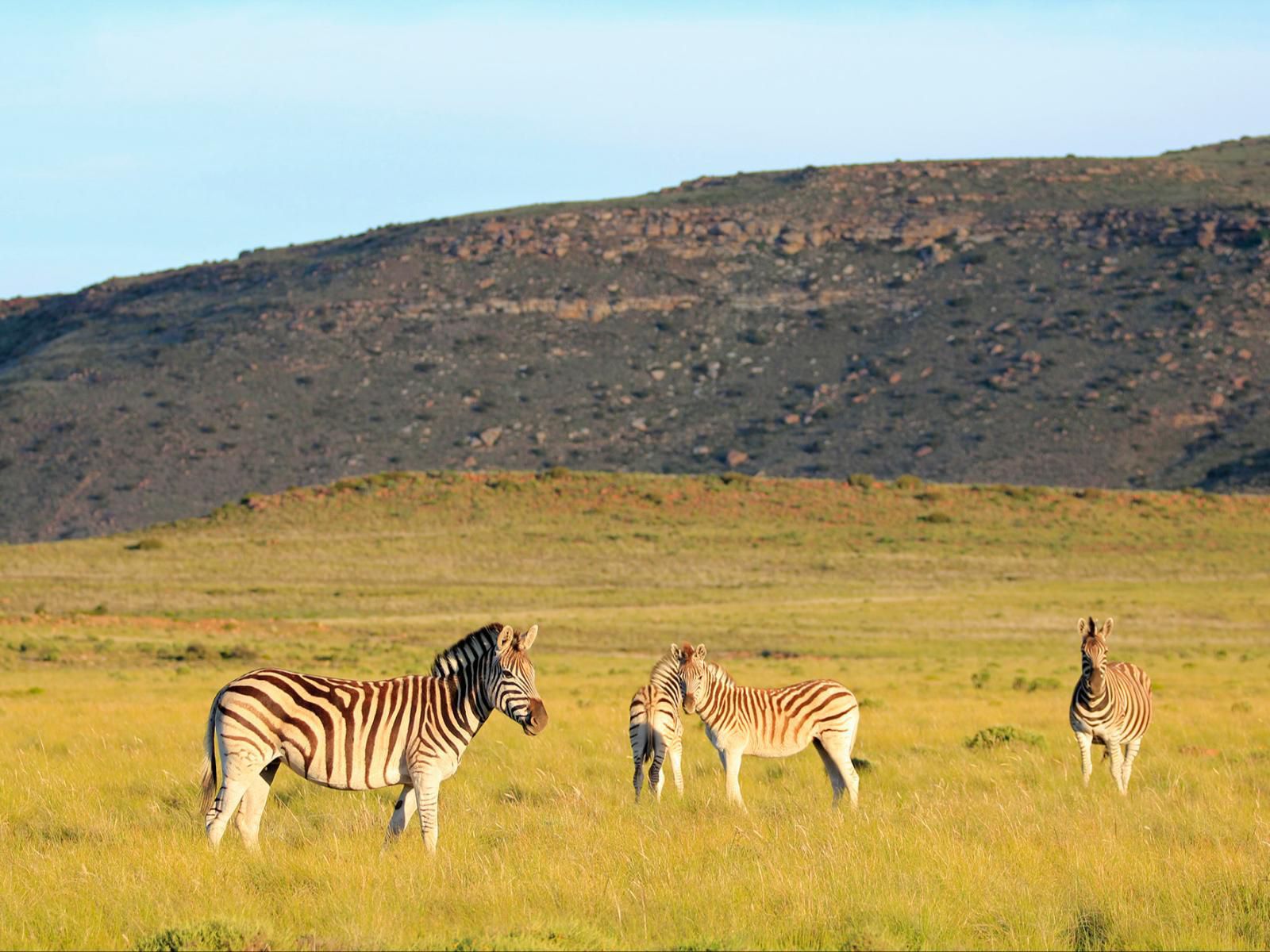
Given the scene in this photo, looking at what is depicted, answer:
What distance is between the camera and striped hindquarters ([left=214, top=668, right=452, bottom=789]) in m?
10.9

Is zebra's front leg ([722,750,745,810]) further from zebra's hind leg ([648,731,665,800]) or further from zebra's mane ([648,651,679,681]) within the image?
zebra's mane ([648,651,679,681])

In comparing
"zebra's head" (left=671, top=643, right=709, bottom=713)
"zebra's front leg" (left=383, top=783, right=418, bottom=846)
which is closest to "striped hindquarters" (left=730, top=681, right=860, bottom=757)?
"zebra's head" (left=671, top=643, right=709, bottom=713)

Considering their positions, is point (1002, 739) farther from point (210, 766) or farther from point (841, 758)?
point (210, 766)

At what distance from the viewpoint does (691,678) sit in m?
14.0

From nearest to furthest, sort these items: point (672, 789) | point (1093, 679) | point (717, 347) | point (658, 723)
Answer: point (658, 723)
point (1093, 679)
point (672, 789)
point (717, 347)

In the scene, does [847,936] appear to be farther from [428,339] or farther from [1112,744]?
[428,339]

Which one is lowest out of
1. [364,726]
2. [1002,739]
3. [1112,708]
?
[1002,739]

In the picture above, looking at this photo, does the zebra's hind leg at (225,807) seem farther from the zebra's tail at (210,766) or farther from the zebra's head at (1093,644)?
the zebra's head at (1093,644)

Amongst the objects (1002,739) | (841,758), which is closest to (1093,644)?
(841,758)

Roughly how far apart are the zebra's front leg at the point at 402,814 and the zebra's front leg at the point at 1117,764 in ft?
24.7

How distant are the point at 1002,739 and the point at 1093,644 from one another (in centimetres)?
492

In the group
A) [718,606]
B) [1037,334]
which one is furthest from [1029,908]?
[1037,334]

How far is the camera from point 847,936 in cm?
880

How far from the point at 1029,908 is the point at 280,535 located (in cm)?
6361
